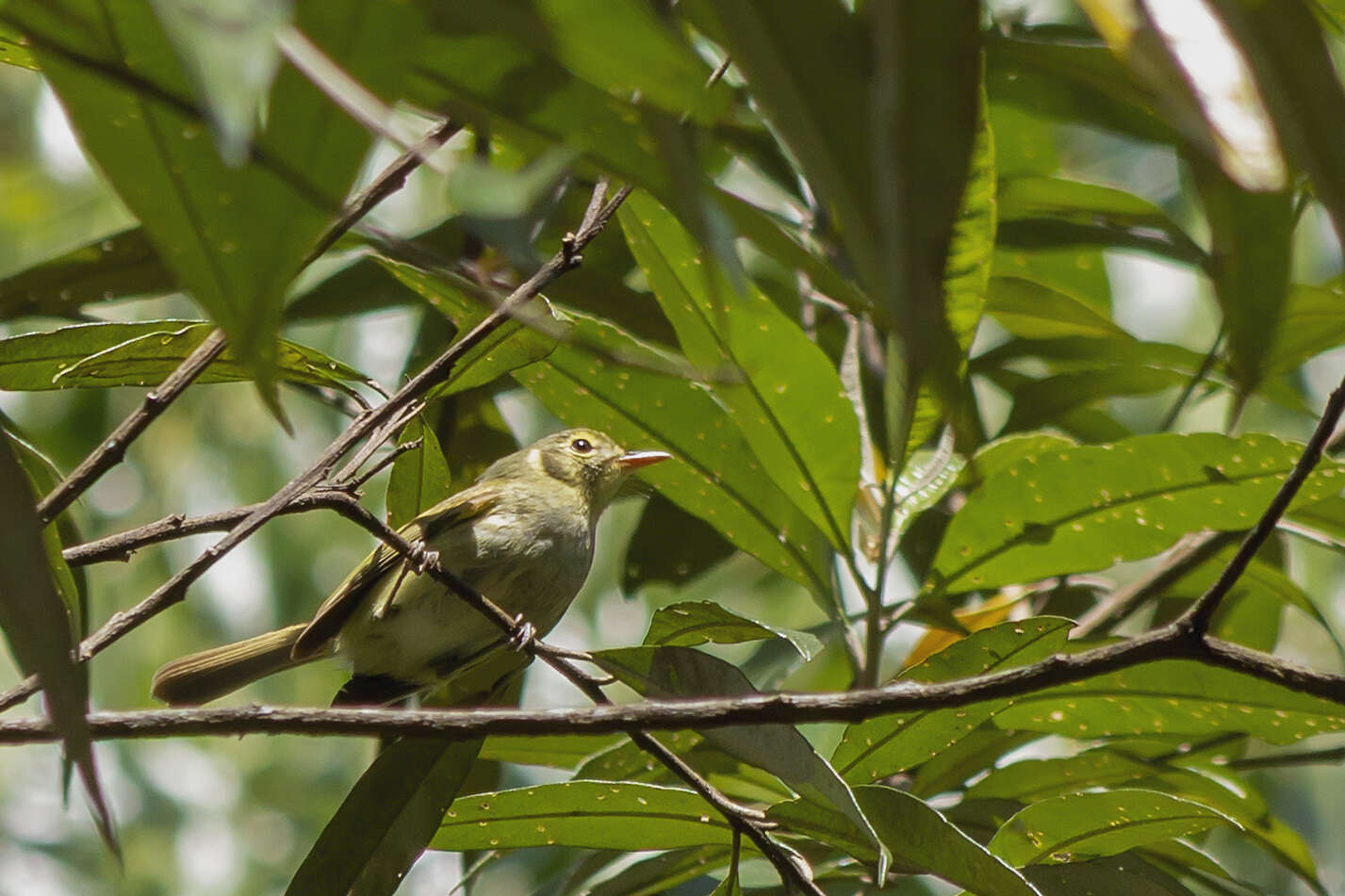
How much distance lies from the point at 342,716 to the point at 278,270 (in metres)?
0.54

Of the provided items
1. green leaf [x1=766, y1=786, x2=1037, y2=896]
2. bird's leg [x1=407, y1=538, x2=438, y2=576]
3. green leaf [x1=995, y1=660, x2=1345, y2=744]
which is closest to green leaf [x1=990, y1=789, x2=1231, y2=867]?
green leaf [x1=766, y1=786, x2=1037, y2=896]

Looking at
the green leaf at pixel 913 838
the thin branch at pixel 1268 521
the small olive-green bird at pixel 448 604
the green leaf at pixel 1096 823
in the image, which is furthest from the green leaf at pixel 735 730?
the small olive-green bird at pixel 448 604

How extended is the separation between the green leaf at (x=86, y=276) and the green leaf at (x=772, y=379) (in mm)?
1060

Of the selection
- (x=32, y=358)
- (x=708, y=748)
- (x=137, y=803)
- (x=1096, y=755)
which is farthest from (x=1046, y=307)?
(x=137, y=803)

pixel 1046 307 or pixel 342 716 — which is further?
pixel 1046 307

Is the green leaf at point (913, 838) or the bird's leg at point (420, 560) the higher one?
the bird's leg at point (420, 560)

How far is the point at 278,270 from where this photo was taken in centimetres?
82

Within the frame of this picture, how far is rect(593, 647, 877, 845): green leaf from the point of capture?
1480 mm

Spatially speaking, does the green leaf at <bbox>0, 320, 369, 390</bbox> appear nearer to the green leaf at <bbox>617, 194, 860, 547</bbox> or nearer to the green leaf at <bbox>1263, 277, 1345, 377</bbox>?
the green leaf at <bbox>617, 194, 860, 547</bbox>

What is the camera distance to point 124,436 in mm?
1607

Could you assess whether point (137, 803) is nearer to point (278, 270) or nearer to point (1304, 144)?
point (278, 270)

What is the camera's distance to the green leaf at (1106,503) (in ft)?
7.25

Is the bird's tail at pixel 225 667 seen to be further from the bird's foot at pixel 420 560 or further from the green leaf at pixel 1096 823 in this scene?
the green leaf at pixel 1096 823

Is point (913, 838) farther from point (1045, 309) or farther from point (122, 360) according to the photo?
point (1045, 309)
